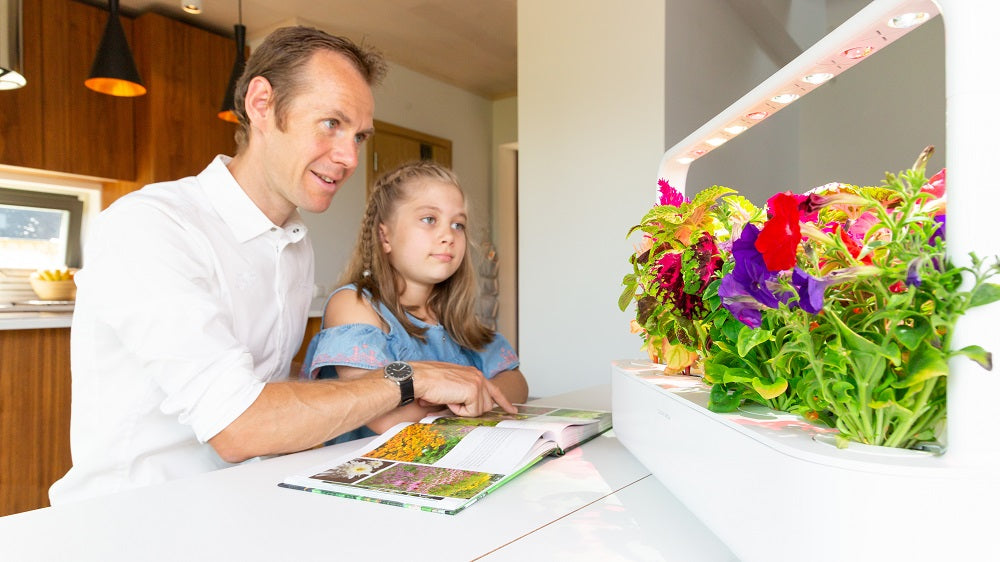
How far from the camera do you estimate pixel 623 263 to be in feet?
8.32

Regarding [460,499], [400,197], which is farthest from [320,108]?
[460,499]

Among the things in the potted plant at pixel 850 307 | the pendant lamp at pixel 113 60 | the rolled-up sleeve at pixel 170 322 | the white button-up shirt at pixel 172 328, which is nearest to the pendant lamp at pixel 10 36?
the pendant lamp at pixel 113 60

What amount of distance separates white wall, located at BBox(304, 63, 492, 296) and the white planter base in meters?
3.13

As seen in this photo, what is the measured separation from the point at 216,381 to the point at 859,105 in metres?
4.50

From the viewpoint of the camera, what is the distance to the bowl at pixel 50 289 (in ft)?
11.5

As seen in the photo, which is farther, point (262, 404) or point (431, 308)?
point (431, 308)

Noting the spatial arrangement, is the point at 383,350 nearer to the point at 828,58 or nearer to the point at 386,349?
the point at 386,349

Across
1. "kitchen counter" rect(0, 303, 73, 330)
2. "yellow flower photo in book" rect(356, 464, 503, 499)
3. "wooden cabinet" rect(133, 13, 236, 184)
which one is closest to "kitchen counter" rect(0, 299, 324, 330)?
"kitchen counter" rect(0, 303, 73, 330)

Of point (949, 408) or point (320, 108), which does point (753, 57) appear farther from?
point (949, 408)

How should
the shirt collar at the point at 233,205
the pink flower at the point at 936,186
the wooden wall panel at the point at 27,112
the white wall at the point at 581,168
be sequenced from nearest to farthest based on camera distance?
the pink flower at the point at 936,186, the shirt collar at the point at 233,205, the white wall at the point at 581,168, the wooden wall panel at the point at 27,112

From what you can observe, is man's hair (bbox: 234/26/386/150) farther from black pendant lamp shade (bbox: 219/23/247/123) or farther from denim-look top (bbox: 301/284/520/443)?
black pendant lamp shade (bbox: 219/23/247/123)

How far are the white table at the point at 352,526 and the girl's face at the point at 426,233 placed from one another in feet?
2.52

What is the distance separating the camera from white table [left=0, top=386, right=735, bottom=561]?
1.95ft

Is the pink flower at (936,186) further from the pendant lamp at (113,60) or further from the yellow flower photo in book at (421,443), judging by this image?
the pendant lamp at (113,60)
